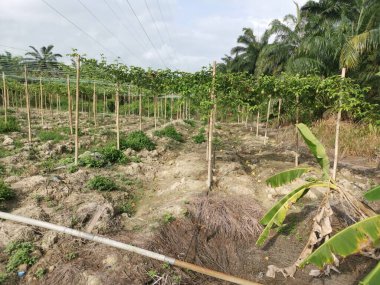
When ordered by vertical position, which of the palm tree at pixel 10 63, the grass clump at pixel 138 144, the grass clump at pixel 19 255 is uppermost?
the palm tree at pixel 10 63

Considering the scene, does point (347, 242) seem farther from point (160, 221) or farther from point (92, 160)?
point (92, 160)

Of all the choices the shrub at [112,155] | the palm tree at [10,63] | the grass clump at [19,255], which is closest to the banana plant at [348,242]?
the grass clump at [19,255]

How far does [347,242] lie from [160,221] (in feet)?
11.5

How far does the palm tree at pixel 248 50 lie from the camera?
3566 centimetres

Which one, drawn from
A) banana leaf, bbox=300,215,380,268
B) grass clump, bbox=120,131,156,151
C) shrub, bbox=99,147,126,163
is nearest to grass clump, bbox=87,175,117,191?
shrub, bbox=99,147,126,163

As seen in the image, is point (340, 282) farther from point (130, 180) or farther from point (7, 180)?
point (7, 180)

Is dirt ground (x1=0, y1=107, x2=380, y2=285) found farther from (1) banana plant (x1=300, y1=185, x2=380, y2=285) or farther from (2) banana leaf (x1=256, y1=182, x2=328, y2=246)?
(1) banana plant (x1=300, y1=185, x2=380, y2=285)

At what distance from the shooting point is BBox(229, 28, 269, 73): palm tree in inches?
1404

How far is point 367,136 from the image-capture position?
12.9 m

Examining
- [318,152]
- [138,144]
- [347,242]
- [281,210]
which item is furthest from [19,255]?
[138,144]

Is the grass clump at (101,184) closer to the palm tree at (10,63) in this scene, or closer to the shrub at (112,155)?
the shrub at (112,155)

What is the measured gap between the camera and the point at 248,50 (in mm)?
36344

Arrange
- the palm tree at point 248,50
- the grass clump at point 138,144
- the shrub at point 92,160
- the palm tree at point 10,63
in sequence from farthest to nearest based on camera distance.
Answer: the palm tree at point 248,50 → the palm tree at point 10,63 → the grass clump at point 138,144 → the shrub at point 92,160

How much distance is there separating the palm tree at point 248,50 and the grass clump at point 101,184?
3039 cm
